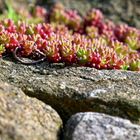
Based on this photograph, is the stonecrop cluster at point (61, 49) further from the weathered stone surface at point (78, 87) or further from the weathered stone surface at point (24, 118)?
the weathered stone surface at point (24, 118)

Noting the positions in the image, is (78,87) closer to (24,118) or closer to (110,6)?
(24,118)

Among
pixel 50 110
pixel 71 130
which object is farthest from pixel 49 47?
pixel 71 130

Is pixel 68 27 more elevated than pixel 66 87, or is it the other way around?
pixel 66 87

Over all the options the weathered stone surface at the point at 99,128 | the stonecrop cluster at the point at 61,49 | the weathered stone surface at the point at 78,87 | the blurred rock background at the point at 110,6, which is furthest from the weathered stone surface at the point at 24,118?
the blurred rock background at the point at 110,6

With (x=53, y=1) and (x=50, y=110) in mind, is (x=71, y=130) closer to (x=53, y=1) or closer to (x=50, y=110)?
(x=50, y=110)

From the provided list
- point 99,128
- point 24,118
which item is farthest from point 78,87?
point 24,118

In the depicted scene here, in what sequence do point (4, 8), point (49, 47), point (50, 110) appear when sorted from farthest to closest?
point (4, 8) → point (49, 47) → point (50, 110)
